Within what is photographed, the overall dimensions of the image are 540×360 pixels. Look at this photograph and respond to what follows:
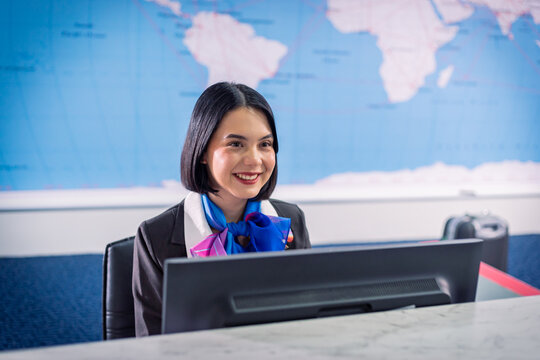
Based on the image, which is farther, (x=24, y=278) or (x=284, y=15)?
(x=284, y=15)

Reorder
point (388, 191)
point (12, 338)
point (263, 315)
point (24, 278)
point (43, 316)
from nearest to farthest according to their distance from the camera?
1. point (263, 315)
2. point (12, 338)
3. point (43, 316)
4. point (24, 278)
5. point (388, 191)

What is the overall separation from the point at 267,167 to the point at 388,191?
235cm

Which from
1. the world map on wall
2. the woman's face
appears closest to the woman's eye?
the woman's face

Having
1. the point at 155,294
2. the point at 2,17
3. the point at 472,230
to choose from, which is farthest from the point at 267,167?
the point at 2,17

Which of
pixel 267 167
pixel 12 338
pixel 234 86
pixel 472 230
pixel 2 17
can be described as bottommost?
pixel 12 338

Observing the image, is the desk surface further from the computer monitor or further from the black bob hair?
the black bob hair

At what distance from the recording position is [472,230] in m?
2.56

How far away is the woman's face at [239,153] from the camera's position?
4.03 feet

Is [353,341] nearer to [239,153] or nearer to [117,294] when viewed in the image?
[239,153]

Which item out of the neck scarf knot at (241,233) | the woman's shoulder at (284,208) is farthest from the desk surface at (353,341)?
the woman's shoulder at (284,208)

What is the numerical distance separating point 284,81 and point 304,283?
8.40 ft

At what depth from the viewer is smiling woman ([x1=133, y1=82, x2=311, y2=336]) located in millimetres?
1199

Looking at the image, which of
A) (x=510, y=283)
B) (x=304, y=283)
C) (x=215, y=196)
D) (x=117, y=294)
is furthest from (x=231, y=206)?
(x=510, y=283)

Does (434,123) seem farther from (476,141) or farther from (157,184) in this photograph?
(157,184)
